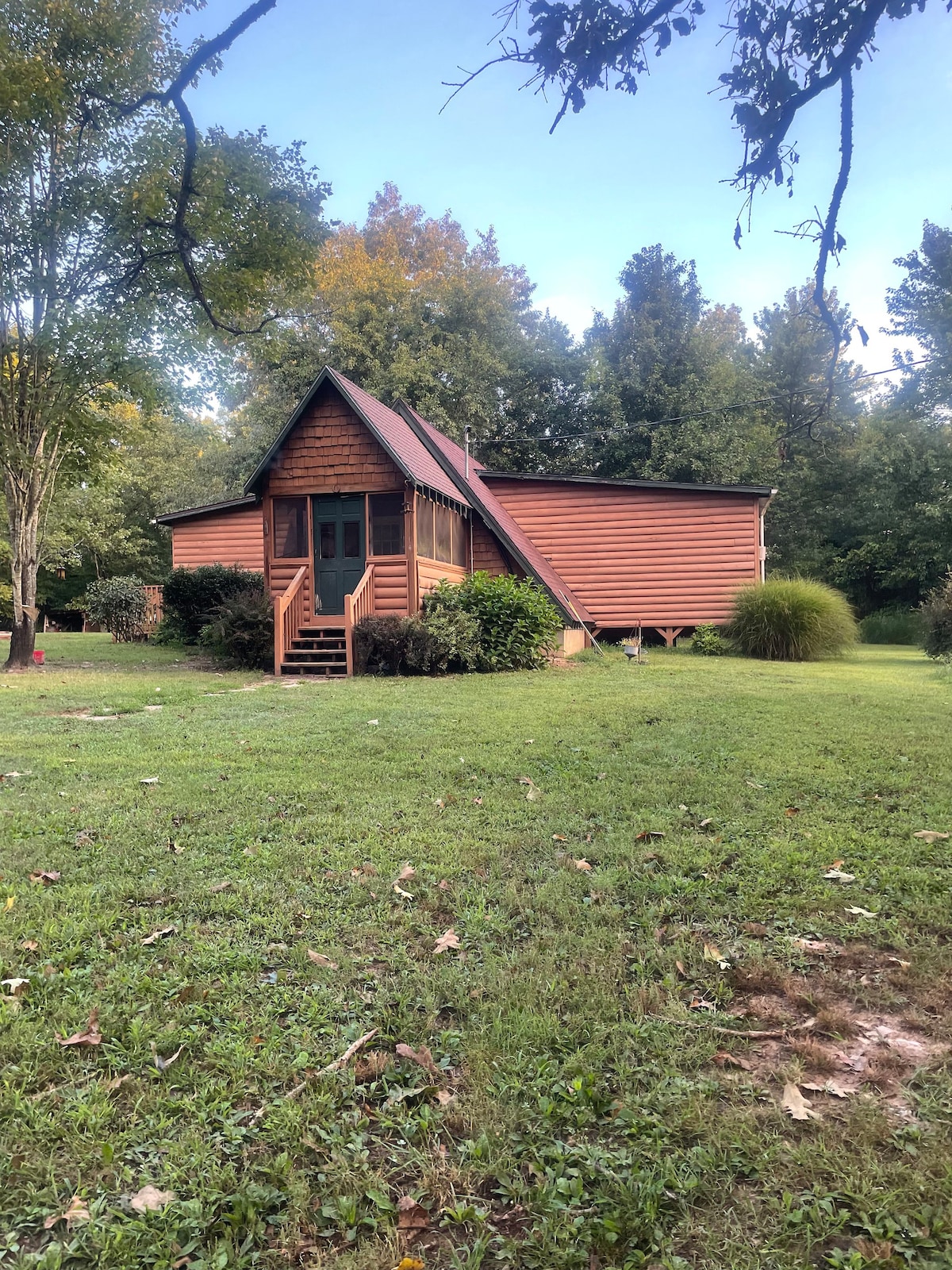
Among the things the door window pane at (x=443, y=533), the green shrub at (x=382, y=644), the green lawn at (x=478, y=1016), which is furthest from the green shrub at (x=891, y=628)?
the green lawn at (x=478, y=1016)

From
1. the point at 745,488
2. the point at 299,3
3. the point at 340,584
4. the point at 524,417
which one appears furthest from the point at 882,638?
the point at 299,3

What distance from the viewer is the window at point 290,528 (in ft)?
46.1

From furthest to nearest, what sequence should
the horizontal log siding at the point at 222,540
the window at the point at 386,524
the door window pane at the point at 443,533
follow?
the horizontal log siding at the point at 222,540 → the door window pane at the point at 443,533 → the window at the point at 386,524

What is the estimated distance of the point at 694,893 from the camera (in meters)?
3.24

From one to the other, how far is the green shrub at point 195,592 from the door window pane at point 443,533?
19.4 ft

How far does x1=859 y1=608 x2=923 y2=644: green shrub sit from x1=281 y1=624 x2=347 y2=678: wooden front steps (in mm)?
19846

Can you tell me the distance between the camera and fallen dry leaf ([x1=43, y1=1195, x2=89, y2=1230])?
1.60m

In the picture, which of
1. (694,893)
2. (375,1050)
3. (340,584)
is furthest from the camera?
(340,584)

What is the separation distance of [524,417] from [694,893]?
29385 mm

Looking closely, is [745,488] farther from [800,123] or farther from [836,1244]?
[836,1244]

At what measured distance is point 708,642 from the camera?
1738 cm

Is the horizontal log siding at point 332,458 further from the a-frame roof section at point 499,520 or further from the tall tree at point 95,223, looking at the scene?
the a-frame roof section at point 499,520

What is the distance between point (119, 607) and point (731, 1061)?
2119 cm

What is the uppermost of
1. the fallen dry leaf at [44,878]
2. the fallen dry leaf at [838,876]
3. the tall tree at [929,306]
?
the tall tree at [929,306]
